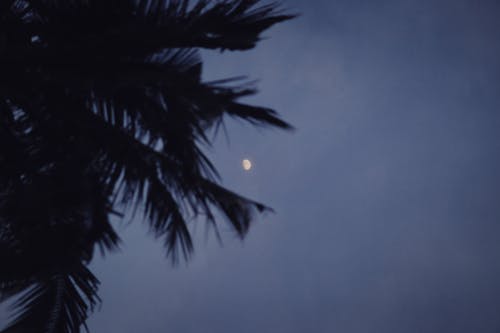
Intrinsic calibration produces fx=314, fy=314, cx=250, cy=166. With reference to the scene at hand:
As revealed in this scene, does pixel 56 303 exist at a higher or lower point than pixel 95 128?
lower

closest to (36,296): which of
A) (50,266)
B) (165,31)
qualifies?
(50,266)

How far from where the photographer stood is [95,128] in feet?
9.26

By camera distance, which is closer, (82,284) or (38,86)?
(38,86)

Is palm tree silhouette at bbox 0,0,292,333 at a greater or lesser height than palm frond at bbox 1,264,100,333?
greater

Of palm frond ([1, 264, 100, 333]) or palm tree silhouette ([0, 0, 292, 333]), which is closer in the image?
palm tree silhouette ([0, 0, 292, 333])

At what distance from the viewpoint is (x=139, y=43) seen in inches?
86.4

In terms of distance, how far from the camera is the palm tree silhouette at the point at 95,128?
89.3 inches

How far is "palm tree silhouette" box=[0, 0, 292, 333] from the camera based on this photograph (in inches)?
89.3

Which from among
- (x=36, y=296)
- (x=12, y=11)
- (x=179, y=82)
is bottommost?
(x=36, y=296)

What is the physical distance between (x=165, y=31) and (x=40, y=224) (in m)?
2.05

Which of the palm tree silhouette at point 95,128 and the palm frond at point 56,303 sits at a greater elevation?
the palm tree silhouette at point 95,128

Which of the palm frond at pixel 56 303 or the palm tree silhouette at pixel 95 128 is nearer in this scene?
the palm tree silhouette at pixel 95 128

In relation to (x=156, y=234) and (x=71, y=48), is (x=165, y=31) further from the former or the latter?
(x=156, y=234)

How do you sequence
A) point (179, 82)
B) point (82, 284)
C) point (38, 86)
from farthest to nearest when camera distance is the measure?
point (82, 284), point (38, 86), point (179, 82)
